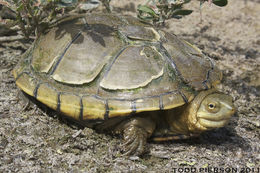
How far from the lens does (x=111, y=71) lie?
10.1 ft

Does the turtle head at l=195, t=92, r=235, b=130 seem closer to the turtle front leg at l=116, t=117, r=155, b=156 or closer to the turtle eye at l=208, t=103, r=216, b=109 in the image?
the turtle eye at l=208, t=103, r=216, b=109

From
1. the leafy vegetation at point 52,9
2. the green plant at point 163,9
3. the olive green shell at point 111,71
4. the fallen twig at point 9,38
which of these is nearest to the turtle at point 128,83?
the olive green shell at point 111,71

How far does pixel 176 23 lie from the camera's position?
5574 mm

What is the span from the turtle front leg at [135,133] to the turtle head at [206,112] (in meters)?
0.39

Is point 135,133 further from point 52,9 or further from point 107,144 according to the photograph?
point 52,9

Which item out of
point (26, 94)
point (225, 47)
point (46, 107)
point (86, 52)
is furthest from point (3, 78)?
point (225, 47)

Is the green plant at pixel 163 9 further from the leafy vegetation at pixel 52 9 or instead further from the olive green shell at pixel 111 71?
the olive green shell at pixel 111 71

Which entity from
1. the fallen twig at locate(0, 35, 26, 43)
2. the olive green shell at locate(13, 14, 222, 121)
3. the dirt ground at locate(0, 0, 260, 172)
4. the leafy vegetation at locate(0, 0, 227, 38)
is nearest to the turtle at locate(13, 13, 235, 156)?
the olive green shell at locate(13, 14, 222, 121)

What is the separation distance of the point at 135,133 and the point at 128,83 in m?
0.55

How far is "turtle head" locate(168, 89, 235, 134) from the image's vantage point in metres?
3.01

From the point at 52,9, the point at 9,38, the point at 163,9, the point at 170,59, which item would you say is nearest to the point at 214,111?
the point at 170,59

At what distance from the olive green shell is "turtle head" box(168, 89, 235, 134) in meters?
0.10

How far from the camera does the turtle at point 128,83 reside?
2998 millimetres

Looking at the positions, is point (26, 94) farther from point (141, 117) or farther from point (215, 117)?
point (215, 117)
